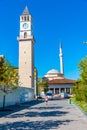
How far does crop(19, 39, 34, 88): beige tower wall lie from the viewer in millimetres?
80000

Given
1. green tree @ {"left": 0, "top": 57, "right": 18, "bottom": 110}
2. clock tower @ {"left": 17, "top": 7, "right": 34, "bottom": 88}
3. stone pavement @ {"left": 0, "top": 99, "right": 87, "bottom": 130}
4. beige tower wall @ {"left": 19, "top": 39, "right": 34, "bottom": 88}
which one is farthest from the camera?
clock tower @ {"left": 17, "top": 7, "right": 34, "bottom": 88}

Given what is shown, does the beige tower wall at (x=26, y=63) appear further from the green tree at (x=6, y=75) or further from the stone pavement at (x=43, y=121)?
the stone pavement at (x=43, y=121)

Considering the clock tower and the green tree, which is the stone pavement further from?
the clock tower

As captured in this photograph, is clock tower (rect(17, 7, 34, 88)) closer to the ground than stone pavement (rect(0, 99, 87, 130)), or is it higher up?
higher up

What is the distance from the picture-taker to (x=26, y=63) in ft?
266

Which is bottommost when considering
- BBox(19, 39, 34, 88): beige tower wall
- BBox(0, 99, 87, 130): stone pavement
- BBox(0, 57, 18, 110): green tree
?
BBox(0, 99, 87, 130): stone pavement

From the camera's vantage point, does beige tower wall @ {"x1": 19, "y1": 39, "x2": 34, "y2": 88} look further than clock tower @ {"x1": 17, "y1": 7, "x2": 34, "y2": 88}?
No

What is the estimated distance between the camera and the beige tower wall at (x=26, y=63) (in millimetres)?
80000

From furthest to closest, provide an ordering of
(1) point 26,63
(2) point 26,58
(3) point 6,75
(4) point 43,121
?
(2) point 26,58 → (1) point 26,63 → (3) point 6,75 → (4) point 43,121

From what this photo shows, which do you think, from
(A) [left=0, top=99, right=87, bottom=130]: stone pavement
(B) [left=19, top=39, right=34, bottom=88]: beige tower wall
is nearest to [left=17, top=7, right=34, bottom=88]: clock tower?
(B) [left=19, top=39, right=34, bottom=88]: beige tower wall

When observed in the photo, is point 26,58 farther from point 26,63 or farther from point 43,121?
point 43,121

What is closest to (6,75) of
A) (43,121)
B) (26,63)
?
(43,121)

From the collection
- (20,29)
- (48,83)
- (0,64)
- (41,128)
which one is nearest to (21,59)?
(20,29)

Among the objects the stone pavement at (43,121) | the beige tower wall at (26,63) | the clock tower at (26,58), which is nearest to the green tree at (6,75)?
the stone pavement at (43,121)
